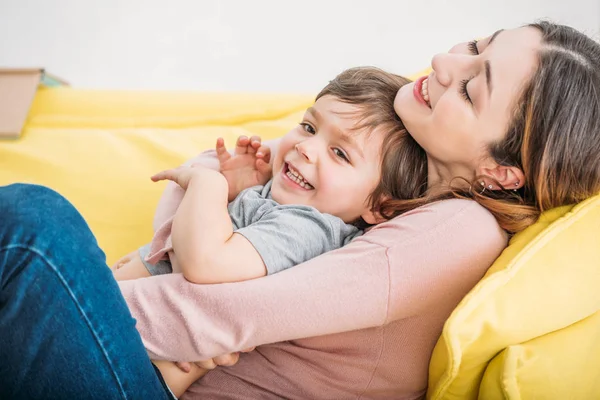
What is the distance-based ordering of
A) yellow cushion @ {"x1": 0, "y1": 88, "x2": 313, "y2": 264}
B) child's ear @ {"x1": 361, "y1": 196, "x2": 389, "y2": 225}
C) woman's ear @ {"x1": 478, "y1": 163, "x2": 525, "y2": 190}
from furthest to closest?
yellow cushion @ {"x1": 0, "y1": 88, "x2": 313, "y2": 264}, child's ear @ {"x1": 361, "y1": 196, "x2": 389, "y2": 225}, woman's ear @ {"x1": 478, "y1": 163, "x2": 525, "y2": 190}

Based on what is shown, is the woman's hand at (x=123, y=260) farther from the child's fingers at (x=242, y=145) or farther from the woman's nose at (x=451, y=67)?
the woman's nose at (x=451, y=67)

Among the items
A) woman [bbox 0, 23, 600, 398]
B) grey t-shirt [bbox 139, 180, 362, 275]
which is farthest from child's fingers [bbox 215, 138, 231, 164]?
woman [bbox 0, 23, 600, 398]

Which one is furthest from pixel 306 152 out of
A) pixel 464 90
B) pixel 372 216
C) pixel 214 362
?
pixel 214 362

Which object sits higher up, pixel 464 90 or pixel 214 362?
pixel 464 90

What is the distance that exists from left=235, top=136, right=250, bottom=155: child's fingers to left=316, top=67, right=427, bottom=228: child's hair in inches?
7.5

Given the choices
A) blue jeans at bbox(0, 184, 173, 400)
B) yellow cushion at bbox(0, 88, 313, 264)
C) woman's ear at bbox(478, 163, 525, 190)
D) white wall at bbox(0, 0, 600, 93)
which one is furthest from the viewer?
white wall at bbox(0, 0, 600, 93)

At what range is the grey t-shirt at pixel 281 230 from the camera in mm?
846

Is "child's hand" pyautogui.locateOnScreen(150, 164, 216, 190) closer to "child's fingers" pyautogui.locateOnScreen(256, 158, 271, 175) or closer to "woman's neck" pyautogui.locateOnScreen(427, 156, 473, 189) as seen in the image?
"child's fingers" pyautogui.locateOnScreen(256, 158, 271, 175)

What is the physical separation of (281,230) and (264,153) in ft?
1.03

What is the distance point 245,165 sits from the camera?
1.18 meters

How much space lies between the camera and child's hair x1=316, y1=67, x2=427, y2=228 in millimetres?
1018

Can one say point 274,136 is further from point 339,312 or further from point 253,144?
point 339,312

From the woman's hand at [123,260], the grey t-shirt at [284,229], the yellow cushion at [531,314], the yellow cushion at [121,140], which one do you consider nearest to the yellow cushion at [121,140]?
the yellow cushion at [121,140]

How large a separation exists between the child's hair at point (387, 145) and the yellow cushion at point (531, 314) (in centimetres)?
23
